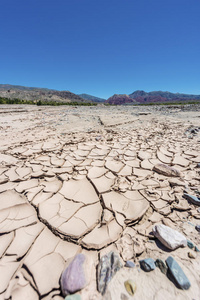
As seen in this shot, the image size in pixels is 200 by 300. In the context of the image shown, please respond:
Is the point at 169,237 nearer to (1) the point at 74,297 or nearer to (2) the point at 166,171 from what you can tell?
(1) the point at 74,297

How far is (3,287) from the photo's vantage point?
0.71 meters

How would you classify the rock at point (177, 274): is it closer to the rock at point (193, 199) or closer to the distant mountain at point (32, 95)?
the rock at point (193, 199)

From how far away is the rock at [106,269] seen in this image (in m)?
0.70

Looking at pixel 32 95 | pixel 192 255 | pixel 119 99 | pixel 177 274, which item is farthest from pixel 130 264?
pixel 119 99

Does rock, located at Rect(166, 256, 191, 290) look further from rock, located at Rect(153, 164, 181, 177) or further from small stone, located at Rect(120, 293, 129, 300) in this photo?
rock, located at Rect(153, 164, 181, 177)

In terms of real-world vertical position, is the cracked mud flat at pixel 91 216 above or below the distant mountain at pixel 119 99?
below

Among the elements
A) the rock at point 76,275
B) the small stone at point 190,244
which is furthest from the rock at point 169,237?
the rock at point 76,275

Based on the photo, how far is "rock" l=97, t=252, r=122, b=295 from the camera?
70 cm

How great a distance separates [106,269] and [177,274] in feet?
1.34

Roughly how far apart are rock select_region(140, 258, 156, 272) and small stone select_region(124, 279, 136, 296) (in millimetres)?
105

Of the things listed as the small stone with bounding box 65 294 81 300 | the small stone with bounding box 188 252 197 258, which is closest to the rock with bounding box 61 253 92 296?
the small stone with bounding box 65 294 81 300

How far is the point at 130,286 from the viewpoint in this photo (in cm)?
69

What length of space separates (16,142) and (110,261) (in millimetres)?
2914

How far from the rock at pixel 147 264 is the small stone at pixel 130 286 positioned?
0.35ft
